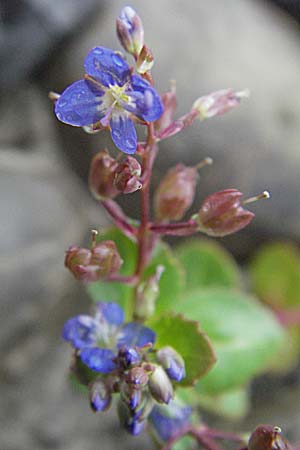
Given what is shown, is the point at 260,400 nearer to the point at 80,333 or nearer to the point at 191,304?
the point at 191,304

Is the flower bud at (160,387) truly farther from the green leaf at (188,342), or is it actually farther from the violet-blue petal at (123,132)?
the violet-blue petal at (123,132)

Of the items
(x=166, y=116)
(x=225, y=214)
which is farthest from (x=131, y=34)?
(x=225, y=214)

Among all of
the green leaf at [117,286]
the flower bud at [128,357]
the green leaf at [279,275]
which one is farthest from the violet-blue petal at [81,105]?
the green leaf at [279,275]

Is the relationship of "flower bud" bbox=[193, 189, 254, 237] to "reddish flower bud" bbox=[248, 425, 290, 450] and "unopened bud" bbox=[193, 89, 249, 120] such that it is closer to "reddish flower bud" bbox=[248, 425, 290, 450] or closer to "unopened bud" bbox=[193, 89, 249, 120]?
"unopened bud" bbox=[193, 89, 249, 120]

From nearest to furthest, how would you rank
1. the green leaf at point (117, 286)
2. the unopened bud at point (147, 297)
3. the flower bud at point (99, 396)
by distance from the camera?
the flower bud at point (99, 396) → the unopened bud at point (147, 297) → the green leaf at point (117, 286)

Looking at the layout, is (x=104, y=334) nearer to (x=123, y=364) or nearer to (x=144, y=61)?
(x=123, y=364)

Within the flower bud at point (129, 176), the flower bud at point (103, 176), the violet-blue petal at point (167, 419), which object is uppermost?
the flower bud at point (129, 176)

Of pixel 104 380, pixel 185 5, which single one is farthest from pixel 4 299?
pixel 185 5
